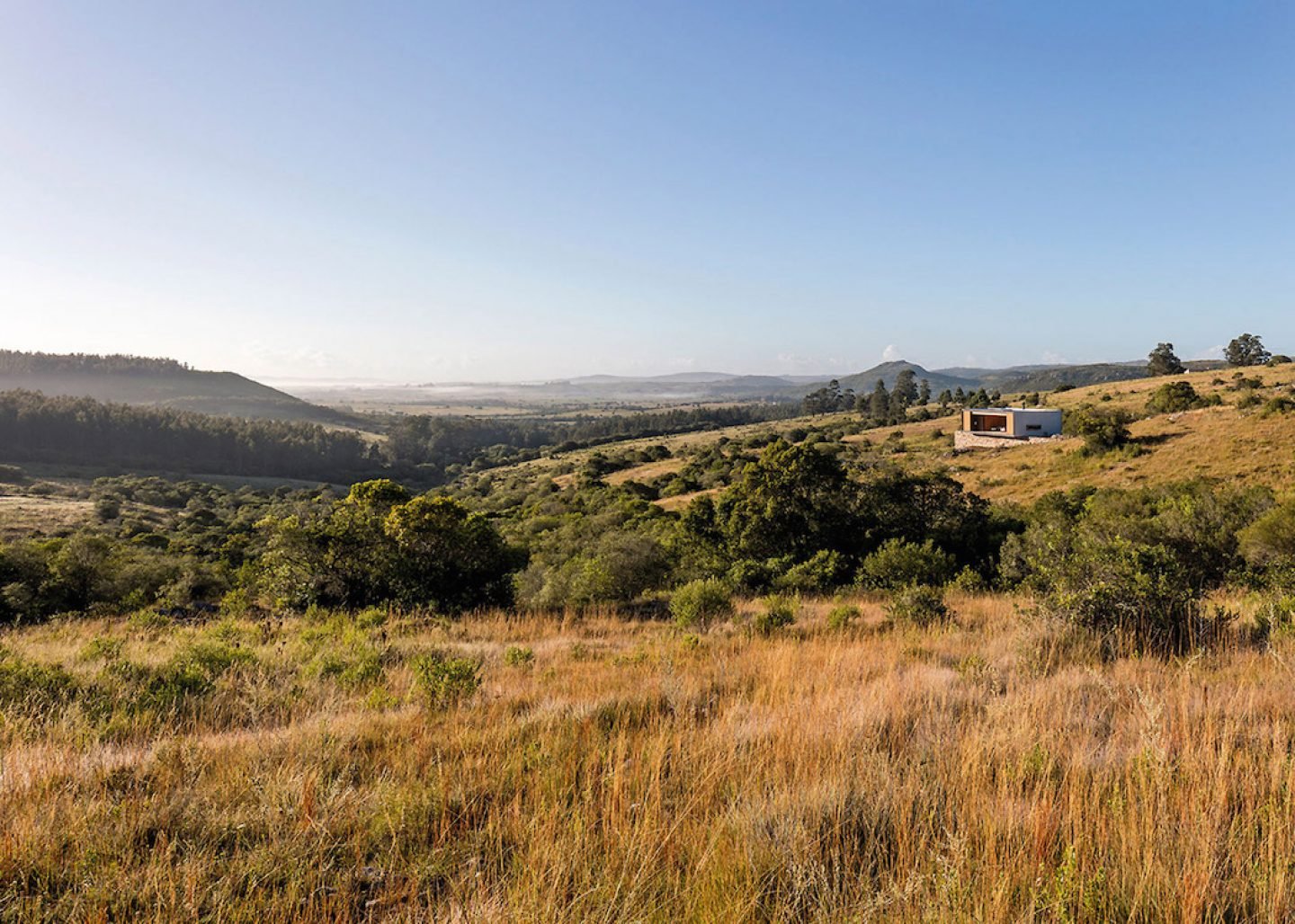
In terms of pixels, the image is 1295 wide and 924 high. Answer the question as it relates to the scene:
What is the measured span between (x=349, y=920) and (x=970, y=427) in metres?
63.6

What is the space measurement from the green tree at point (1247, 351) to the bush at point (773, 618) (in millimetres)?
119492

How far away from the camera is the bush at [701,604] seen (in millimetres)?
9430

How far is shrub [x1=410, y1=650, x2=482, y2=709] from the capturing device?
4.56 m

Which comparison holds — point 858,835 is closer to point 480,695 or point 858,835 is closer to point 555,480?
point 480,695

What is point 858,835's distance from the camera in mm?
2646

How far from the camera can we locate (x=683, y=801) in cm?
288

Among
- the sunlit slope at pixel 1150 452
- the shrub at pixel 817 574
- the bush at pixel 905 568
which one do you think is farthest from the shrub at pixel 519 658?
the sunlit slope at pixel 1150 452

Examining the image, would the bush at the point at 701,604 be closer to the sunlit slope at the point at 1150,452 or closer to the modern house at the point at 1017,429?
the sunlit slope at the point at 1150,452

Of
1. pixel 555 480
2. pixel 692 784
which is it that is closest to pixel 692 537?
pixel 692 784

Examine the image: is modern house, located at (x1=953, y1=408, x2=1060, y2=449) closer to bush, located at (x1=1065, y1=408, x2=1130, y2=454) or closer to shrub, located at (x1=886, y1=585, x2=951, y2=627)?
bush, located at (x1=1065, y1=408, x2=1130, y2=454)

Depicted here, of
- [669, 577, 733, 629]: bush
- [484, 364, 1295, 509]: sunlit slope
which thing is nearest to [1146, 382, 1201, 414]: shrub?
[484, 364, 1295, 509]: sunlit slope

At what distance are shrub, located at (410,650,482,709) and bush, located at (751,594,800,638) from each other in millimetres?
4044

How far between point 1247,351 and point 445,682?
128132mm

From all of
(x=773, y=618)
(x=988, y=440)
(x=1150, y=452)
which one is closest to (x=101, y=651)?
(x=773, y=618)
